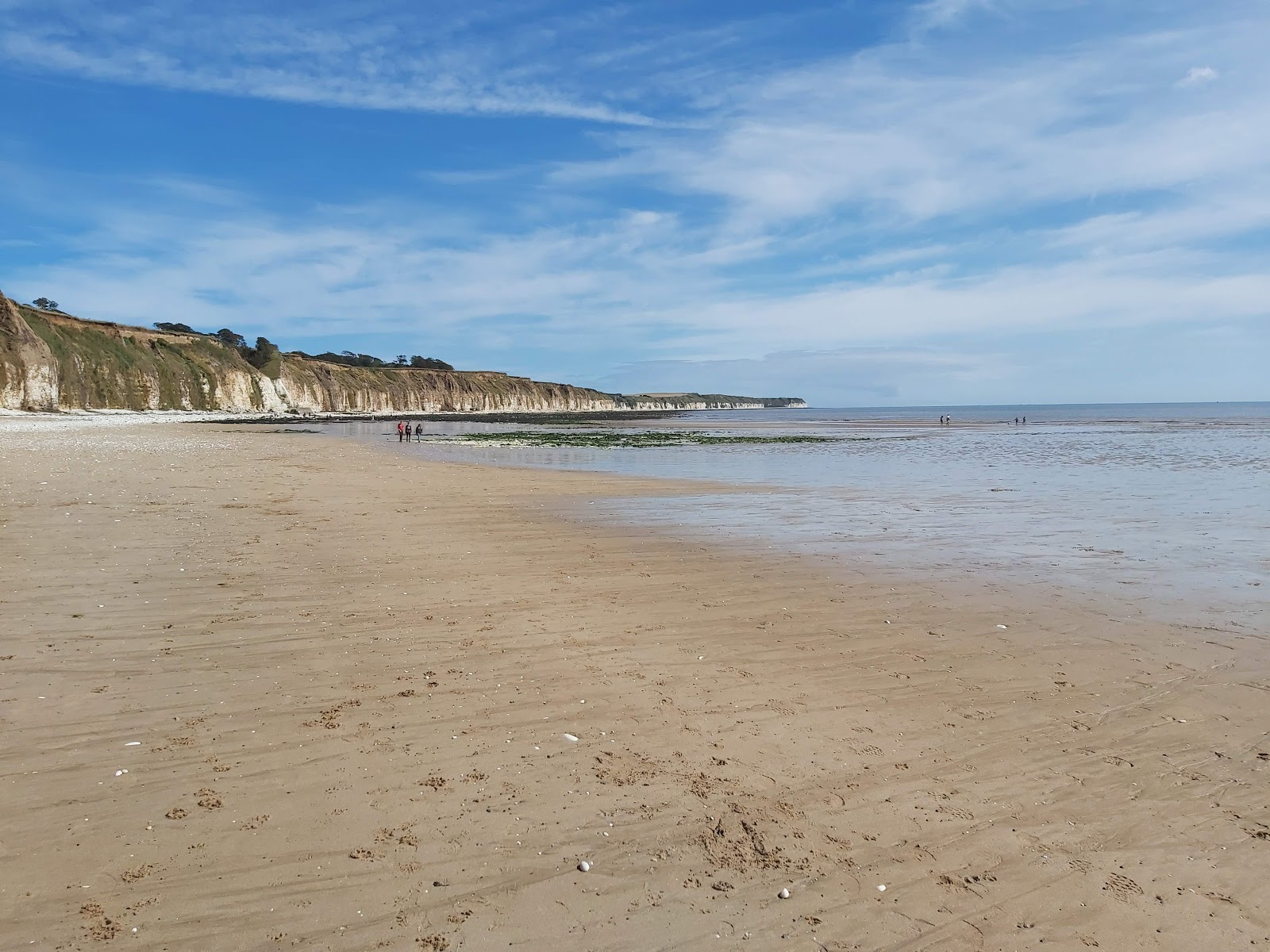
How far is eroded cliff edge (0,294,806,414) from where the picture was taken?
6919 cm

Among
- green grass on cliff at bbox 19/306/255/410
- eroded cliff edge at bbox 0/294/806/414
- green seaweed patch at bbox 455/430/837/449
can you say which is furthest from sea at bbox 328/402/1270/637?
green grass on cliff at bbox 19/306/255/410

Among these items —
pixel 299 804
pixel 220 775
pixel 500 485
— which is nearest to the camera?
pixel 299 804

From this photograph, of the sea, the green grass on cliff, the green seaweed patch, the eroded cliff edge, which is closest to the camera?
the sea

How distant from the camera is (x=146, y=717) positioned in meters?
5.45

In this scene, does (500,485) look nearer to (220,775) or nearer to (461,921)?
(220,775)

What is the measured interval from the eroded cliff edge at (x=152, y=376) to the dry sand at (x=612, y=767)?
76.6 m

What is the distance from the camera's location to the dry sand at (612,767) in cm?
351

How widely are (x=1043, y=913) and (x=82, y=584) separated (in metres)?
9.82

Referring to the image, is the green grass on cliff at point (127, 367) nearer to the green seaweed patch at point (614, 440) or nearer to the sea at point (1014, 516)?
the green seaweed patch at point (614, 440)

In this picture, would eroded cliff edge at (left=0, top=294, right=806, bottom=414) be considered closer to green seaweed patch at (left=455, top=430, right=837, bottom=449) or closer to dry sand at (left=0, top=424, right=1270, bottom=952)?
green seaweed patch at (left=455, top=430, right=837, bottom=449)

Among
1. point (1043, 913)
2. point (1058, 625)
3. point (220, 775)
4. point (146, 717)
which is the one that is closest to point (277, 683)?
point (146, 717)

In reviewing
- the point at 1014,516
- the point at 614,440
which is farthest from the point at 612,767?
the point at 614,440

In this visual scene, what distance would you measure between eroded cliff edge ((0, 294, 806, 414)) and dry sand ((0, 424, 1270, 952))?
251 ft

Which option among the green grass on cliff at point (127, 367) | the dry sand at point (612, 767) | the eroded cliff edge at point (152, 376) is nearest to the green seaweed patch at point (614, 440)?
the dry sand at point (612, 767)
